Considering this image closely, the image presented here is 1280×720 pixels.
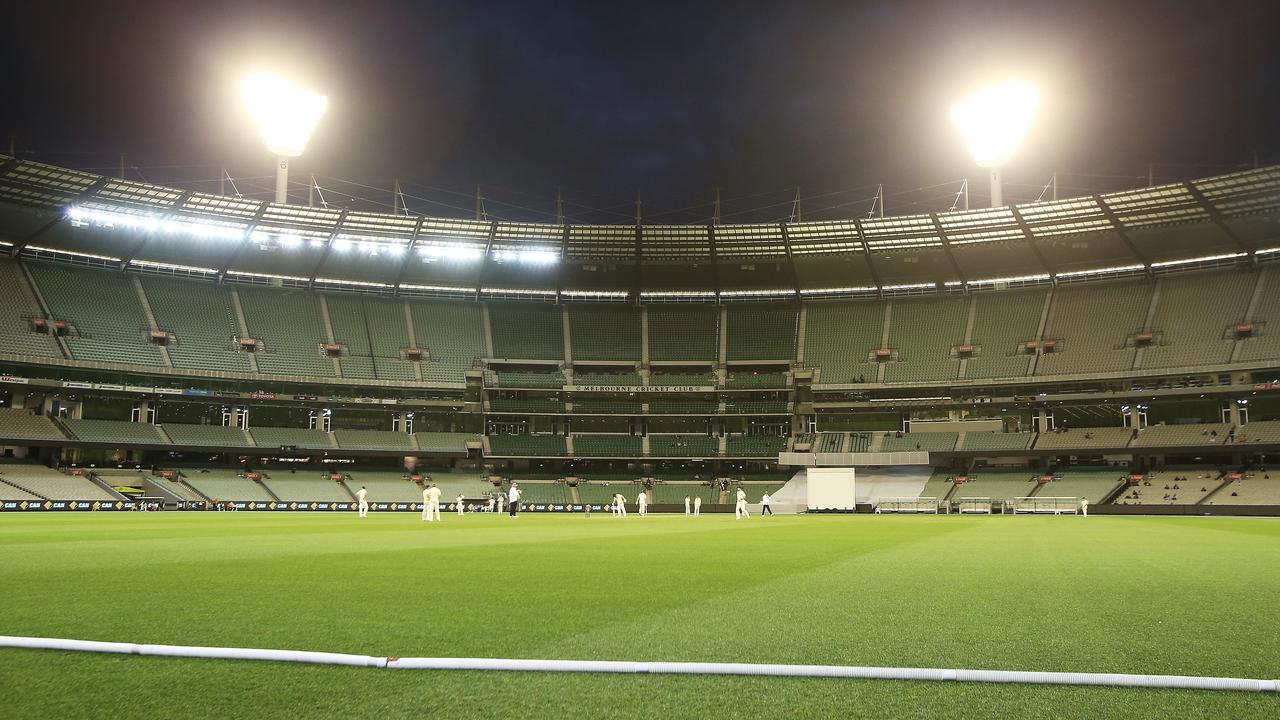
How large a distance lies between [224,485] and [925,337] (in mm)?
59364

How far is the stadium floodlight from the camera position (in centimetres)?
5591

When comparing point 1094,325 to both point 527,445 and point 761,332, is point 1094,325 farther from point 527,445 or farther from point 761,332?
point 527,445

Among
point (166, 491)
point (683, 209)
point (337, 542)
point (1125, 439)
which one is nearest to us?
point (337, 542)

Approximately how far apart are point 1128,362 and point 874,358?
65.1 feet

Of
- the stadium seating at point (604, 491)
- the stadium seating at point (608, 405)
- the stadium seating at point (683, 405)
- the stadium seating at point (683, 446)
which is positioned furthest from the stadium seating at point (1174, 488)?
the stadium seating at point (608, 405)

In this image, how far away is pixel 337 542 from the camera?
1898 centimetres

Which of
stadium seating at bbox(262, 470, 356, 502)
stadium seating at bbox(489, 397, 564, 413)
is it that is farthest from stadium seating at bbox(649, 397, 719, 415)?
stadium seating at bbox(262, 470, 356, 502)

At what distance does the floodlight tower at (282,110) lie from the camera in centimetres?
5547

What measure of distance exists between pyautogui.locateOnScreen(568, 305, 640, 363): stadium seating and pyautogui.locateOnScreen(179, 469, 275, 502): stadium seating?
2982 centimetres

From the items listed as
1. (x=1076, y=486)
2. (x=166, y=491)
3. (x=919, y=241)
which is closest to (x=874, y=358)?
(x=919, y=241)

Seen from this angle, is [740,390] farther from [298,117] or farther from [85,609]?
[85,609]

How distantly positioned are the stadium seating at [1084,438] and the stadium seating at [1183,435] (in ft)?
3.50

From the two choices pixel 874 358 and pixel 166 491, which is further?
pixel 874 358

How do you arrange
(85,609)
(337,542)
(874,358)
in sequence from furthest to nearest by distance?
(874,358), (337,542), (85,609)
